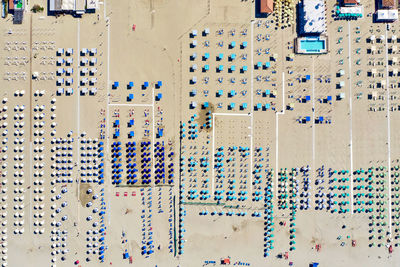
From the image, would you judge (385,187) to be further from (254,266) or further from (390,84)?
(254,266)

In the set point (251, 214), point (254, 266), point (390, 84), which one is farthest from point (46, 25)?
point (390, 84)

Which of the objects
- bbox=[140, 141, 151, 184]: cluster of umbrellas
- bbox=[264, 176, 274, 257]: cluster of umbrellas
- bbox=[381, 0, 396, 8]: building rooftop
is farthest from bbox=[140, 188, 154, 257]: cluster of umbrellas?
bbox=[381, 0, 396, 8]: building rooftop

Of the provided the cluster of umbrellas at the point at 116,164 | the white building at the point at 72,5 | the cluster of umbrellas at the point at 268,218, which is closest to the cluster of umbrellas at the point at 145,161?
the cluster of umbrellas at the point at 116,164

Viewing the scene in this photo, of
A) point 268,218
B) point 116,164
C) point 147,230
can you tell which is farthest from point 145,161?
point 268,218

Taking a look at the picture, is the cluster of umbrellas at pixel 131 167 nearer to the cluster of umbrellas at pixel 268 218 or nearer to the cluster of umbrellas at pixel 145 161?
the cluster of umbrellas at pixel 145 161

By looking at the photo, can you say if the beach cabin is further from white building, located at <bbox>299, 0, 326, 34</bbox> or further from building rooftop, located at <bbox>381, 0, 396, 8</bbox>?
building rooftop, located at <bbox>381, 0, 396, 8</bbox>

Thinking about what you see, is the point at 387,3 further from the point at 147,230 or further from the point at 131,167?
the point at 147,230
